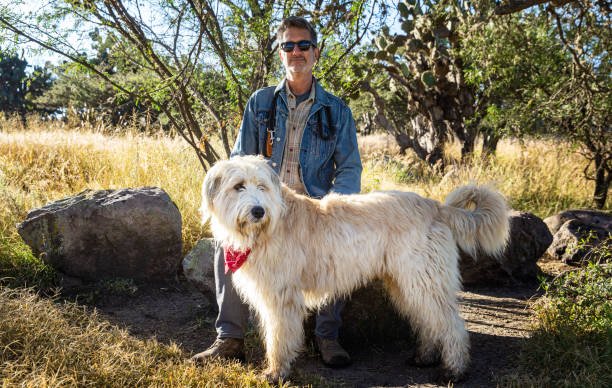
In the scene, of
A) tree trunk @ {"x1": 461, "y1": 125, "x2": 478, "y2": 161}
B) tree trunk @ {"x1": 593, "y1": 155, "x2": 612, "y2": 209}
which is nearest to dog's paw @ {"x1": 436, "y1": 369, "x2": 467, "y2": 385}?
tree trunk @ {"x1": 593, "y1": 155, "x2": 612, "y2": 209}

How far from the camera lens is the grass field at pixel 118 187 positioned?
120 inches

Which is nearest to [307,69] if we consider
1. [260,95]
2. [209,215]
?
[260,95]

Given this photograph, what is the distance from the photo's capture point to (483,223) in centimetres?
341

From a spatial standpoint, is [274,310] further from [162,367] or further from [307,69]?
[307,69]

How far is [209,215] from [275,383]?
4.25 ft

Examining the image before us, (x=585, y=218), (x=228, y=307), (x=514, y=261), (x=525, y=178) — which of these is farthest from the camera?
(x=525, y=178)

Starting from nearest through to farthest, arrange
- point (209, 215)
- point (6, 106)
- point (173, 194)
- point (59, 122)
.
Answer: point (209, 215), point (173, 194), point (59, 122), point (6, 106)

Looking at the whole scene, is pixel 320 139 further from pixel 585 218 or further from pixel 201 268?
pixel 585 218

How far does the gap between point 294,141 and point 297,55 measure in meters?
0.76

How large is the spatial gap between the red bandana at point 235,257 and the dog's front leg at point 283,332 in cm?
37

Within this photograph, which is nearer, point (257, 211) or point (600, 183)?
point (257, 211)

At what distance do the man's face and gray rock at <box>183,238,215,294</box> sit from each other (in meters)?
1.89

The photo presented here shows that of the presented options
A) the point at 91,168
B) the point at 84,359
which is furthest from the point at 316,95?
the point at 91,168

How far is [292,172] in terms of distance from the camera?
4.18 meters
